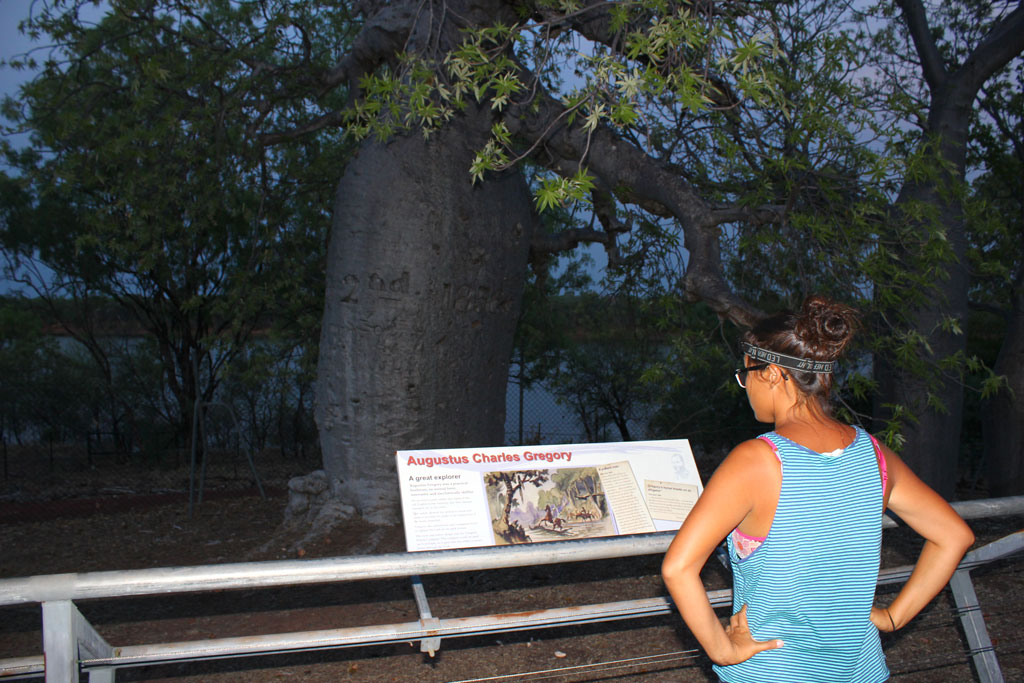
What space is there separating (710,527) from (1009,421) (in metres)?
8.56

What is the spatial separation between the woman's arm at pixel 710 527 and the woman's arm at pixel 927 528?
420 millimetres

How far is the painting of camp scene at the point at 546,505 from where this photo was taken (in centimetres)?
287

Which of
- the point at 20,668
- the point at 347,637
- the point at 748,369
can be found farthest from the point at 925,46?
the point at 20,668

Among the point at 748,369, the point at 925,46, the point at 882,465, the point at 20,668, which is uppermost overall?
the point at 925,46

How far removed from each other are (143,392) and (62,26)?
678 centimetres

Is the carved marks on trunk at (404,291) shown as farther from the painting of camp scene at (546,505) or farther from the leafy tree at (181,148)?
the painting of camp scene at (546,505)

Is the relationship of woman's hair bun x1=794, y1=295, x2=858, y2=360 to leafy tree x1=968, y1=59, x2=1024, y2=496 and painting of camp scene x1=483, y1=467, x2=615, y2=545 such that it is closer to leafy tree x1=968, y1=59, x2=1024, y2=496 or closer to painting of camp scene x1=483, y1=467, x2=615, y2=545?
painting of camp scene x1=483, y1=467, x2=615, y2=545

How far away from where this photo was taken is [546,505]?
2.97 meters

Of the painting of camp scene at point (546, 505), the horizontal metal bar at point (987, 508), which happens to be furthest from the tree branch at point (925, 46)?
the painting of camp scene at point (546, 505)

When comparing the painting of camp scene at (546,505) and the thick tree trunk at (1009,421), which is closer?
the painting of camp scene at (546,505)

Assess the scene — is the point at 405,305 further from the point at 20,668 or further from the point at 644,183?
the point at 20,668

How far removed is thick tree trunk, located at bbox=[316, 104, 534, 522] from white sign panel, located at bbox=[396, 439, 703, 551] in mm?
2844

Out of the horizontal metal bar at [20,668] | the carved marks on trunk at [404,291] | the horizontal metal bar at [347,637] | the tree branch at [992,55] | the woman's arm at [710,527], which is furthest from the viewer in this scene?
the tree branch at [992,55]

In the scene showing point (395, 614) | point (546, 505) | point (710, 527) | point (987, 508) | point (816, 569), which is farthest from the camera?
point (395, 614)
